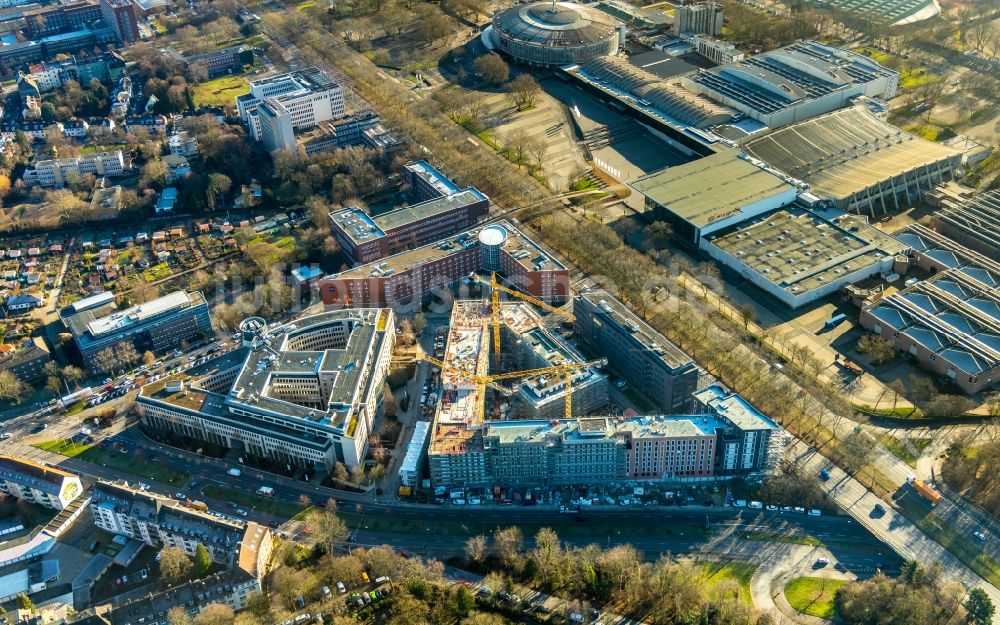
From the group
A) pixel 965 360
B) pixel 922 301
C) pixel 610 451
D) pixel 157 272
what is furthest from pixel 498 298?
pixel 965 360

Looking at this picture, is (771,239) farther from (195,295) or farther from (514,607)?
(195,295)

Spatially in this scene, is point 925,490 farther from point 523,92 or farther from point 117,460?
point 523,92

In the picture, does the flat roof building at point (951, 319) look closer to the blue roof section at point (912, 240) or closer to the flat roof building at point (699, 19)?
the blue roof section at point (912, 240)

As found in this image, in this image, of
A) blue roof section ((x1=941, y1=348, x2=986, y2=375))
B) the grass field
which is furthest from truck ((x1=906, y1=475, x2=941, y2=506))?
the grass field

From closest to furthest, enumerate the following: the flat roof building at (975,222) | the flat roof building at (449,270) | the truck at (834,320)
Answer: the truck at (834,320) < the flat roof building at (449,270) < the flat roof building at (975,222)

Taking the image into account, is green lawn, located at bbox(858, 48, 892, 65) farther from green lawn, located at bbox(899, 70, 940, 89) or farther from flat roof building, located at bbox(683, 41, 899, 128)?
flat roof building, located at bbox(683, 41, 899, 128)

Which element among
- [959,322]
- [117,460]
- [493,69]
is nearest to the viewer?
[117,460]

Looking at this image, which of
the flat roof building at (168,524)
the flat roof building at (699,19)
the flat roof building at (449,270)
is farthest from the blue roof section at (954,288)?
the flat roof building at (699,19)
